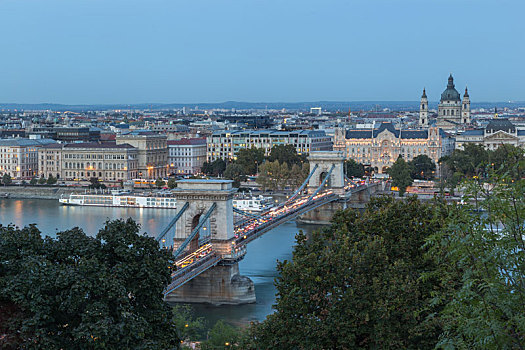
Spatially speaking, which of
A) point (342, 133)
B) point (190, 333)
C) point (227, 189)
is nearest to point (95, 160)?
point (342, 133)

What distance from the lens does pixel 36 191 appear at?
3872 cm

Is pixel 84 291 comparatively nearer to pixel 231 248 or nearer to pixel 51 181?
pixel 231 248

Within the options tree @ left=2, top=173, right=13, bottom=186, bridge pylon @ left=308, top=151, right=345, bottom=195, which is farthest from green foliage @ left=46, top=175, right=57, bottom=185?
bridge pylon @ left=308, top=151, right=345, bottom=195

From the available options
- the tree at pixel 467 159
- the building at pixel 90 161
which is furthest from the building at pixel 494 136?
the building at pixel 90 161

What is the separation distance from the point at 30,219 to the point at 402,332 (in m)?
20.6

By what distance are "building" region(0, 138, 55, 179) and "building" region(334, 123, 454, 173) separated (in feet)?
51.5

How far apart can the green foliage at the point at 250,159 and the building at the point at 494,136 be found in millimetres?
12222

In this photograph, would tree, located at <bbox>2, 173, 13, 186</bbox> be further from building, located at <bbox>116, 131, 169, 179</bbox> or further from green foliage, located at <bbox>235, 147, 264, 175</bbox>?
green foliage, located at <bbox>235, 147, 264, 175</bbox>

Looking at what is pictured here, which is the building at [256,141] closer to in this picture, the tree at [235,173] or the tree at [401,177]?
the tree at [235,173]

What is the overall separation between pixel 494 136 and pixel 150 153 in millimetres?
18475

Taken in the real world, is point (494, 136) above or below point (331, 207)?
above

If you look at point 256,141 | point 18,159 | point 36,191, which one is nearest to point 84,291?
point 36,191

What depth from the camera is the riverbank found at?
3790 cm

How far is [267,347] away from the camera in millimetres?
9328
